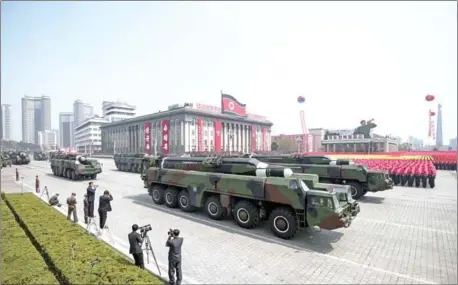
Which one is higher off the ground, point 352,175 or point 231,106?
point 231,106

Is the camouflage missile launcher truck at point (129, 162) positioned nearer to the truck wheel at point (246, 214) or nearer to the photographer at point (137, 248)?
the truck wheel at point (246, 214)

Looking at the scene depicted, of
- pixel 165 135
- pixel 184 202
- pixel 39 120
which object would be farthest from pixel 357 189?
pixel 39 120

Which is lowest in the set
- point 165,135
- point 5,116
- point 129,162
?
point 129,162

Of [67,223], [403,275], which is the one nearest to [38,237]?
[67,223]

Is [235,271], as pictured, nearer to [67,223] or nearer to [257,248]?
[257,248]

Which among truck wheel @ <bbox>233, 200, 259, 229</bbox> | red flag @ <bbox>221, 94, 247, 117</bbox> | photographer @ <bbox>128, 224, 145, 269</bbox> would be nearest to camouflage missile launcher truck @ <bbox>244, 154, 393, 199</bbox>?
truck wheel @ <bbox>233, 200, 259, 229</bbox>

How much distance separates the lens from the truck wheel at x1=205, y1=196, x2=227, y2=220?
37.1ft

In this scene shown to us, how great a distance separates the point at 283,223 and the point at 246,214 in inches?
62.4

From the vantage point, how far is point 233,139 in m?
91.2

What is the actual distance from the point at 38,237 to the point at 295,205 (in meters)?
7.98

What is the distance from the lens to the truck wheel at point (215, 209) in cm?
1132

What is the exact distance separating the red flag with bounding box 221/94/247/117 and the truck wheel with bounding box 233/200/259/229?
70.9 m

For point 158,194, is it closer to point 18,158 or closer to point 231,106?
point 18,158

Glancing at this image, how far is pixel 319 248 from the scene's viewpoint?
8617 mm
